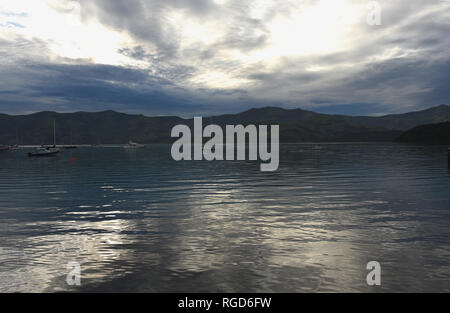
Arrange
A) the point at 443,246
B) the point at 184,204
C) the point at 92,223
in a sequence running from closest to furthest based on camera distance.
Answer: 1. the point at 443,246
2. the point at 92,223
3. the point at 184,204

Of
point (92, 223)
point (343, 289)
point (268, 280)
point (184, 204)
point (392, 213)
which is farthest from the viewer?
point (184, 204)

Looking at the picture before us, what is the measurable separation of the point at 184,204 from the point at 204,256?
1351 centimetres

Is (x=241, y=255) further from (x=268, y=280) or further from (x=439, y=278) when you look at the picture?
(x=439, y=278)

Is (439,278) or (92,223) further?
(92,223)

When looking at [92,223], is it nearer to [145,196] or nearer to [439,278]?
[145,196]

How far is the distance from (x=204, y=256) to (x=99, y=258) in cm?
430

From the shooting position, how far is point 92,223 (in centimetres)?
2183

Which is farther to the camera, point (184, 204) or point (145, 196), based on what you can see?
point (145, 196)

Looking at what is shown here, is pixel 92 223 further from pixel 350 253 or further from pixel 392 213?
pixel 392 213

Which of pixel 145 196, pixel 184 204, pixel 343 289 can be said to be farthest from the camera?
pixel 145 196
